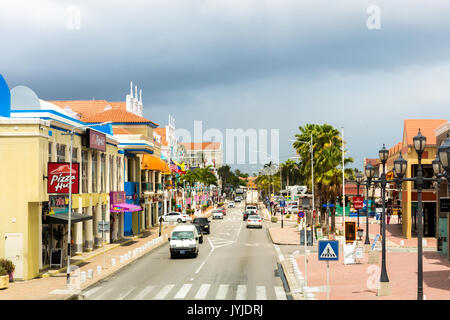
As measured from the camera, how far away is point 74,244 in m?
38.2

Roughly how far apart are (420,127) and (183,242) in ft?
95.2

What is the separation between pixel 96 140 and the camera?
40375mm

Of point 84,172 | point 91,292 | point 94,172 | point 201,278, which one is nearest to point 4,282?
point 91,292

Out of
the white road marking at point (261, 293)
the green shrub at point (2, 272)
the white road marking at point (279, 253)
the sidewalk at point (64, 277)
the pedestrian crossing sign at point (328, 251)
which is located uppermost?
the pedestrian crossing sign at point (328, 251)

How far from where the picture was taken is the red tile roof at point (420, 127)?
2075 inches

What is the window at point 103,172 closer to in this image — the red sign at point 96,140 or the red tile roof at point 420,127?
the red sign at point 96,140

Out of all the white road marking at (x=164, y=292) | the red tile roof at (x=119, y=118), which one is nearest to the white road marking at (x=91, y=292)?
the white road marking at (x=164, y=292)

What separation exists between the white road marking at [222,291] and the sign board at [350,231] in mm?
11900

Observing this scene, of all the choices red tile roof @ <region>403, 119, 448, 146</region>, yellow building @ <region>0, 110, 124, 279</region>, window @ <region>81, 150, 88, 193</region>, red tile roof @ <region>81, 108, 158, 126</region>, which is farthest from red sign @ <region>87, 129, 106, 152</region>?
red tile roof @ <region>403, 119, 448, 146</region>

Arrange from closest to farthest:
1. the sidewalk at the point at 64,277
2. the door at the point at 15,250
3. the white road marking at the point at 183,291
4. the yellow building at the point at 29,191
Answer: the white road marking at the point at 183,291, the sidewalk at the point at 64,277, the door at the point at 15,250, the yellow building at the point at 29,191

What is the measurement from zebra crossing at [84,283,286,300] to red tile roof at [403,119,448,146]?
32941mm
